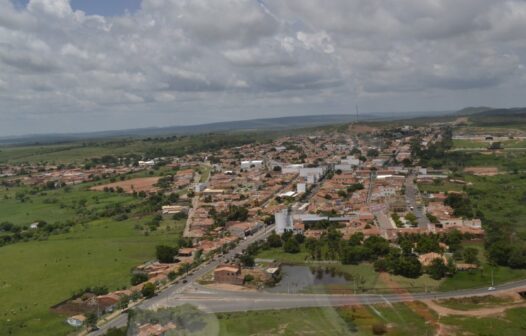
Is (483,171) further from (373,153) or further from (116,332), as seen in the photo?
(116,332)

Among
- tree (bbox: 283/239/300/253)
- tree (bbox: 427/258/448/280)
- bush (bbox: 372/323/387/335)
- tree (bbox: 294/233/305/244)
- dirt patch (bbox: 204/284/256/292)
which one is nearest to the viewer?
bush (bbox: 372/323/387/335)

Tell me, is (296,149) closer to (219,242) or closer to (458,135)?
(458,135)

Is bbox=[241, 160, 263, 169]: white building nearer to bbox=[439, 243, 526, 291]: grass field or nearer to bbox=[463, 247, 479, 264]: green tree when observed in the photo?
bbox=[463, 247, 479, 264]: green tree

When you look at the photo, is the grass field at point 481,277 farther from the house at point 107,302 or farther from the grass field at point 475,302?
the house at point 107,302

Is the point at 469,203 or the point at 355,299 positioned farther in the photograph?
the point at 469,203

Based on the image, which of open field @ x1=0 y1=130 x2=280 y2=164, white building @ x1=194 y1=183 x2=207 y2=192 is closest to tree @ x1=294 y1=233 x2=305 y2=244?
white building @ x1=194 y1=183 x2=207 y2=192

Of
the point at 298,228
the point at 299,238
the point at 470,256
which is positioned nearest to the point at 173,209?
the point at 298,228

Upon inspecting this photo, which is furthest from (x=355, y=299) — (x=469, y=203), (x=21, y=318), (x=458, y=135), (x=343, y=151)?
(x=458, y=135)

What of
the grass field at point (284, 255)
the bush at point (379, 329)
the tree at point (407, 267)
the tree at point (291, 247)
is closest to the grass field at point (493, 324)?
the bush at point (379, 329)
